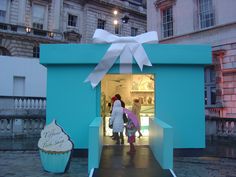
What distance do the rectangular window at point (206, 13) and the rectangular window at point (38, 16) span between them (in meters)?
21.3

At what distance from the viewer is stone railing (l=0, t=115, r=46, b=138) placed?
1609cm

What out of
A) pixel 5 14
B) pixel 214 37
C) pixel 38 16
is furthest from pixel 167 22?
pixel 5 14

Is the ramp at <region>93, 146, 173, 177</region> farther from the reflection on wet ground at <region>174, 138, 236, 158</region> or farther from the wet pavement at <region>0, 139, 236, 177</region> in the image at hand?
the reflection on wet ground at <region>174, 138, 236, 158</region>

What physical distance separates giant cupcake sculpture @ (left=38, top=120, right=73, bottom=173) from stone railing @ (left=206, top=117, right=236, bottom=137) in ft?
32.2

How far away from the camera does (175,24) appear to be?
22.3m

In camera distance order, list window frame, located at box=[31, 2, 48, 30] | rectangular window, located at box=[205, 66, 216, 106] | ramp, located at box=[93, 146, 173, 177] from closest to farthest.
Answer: ramp, located at box=[93, 146, 173, 177], rectangular window, located at box=[205, 66, 216, 106], window frame, located at box=[31, 2, 48, 30]

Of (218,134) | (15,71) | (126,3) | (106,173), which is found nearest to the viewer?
(106,173)

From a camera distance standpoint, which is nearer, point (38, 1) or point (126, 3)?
point (38, 1)

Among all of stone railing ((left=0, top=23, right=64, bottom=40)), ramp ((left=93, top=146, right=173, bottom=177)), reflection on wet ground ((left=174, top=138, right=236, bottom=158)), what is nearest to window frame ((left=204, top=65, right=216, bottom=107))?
reflection on wet ground ((left=174, top=138, right=236, bottom=158))

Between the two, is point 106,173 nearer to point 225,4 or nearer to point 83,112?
point 83,112

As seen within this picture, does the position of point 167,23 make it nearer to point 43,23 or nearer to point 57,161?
point 57,161

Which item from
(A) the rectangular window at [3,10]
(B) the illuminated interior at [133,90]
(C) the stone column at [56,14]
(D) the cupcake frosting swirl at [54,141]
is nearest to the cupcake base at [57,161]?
(D) the cupcake frosting swirl at [54,141]

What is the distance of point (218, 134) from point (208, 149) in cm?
339

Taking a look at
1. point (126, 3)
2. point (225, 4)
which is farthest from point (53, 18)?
point (225, 4)
